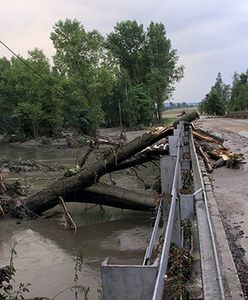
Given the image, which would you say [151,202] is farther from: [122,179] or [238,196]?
[122,179]

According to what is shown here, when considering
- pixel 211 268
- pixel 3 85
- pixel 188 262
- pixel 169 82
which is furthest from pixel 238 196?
pixel 169 82

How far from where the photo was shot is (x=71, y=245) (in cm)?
1022

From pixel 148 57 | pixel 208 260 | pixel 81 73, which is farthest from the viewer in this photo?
pixel 148 57

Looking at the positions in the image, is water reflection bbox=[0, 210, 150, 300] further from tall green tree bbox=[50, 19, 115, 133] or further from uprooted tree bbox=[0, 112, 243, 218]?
tall green tree bbox=[50, 19, 115, 133]

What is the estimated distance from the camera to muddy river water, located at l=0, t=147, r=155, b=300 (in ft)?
26.9

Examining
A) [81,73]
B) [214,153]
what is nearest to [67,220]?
[214,153]

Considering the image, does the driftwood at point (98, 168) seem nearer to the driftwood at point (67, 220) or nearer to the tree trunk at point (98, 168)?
the tree trunk at point (98, 168)

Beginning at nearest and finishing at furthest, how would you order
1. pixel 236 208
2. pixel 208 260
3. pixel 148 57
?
pixel 208 260 → pixel 236 208 → pixel 148 57

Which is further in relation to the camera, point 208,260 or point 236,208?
point 236,208

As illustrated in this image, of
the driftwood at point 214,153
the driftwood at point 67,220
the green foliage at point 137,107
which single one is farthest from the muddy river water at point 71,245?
the green foliage at point 137,107

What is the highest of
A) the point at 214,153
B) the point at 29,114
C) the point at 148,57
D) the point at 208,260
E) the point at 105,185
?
the point at 148,57

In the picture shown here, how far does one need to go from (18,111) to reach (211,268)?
51.6 m

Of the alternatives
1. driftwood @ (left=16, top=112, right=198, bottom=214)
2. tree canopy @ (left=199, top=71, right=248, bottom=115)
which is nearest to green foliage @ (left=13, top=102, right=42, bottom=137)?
tree canopy @ (left=199, top=71, right=248, bottom=115)

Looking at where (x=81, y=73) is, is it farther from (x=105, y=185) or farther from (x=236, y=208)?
(x=236, y=208)
